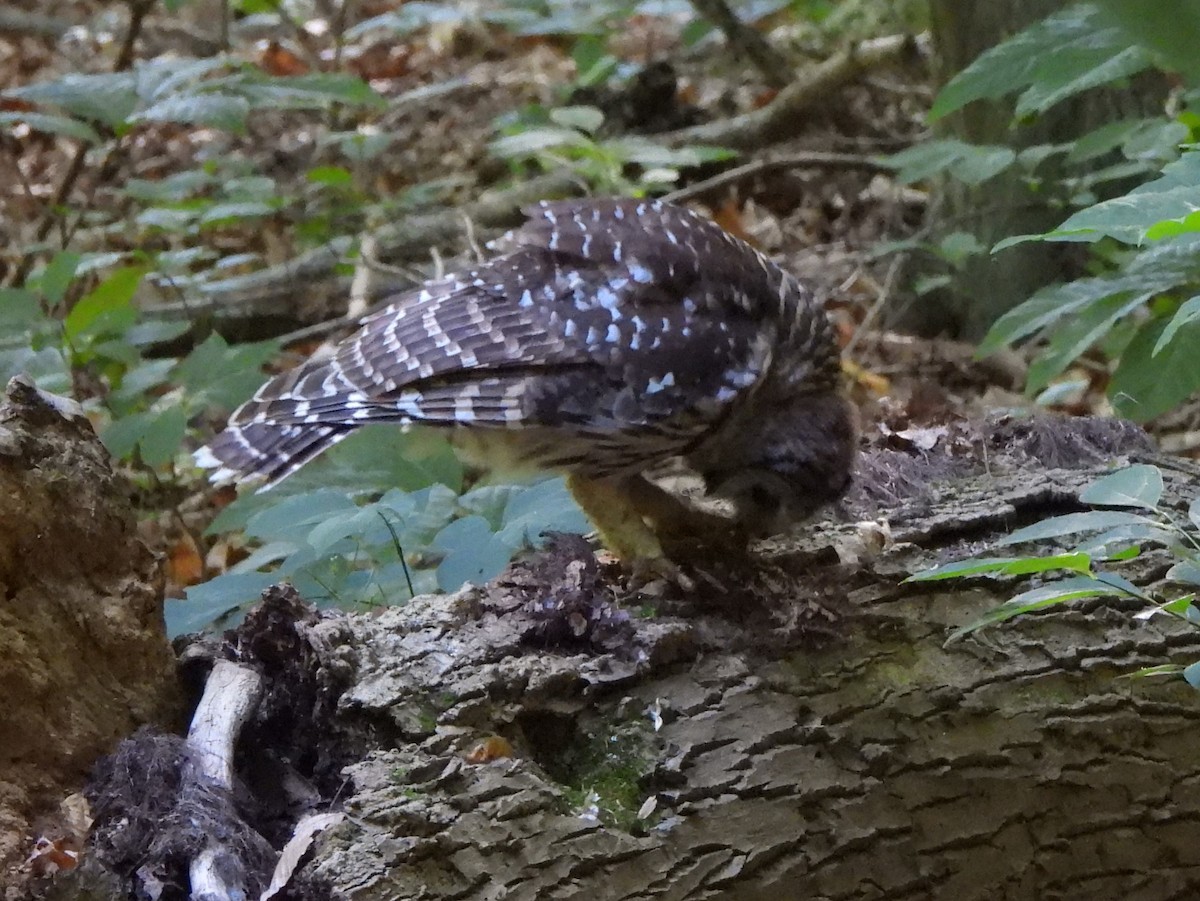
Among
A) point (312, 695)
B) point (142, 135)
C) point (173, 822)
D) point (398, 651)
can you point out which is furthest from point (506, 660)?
point (142, 135)

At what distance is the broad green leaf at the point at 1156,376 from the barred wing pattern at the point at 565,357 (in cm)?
88

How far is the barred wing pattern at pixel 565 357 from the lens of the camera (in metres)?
2.33

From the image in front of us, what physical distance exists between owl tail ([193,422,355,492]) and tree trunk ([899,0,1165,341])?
119 inches

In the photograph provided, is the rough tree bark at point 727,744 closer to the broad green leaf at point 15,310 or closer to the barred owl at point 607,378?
the barred owl at point 607,378

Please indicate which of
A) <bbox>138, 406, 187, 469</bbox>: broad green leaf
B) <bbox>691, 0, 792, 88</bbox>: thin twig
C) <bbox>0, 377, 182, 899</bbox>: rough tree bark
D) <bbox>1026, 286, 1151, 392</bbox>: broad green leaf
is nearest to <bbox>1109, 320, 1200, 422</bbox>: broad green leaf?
<bbox>1026, 286, 1151, 392</bbox>: broad green leaf

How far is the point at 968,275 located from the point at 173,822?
4.40 m

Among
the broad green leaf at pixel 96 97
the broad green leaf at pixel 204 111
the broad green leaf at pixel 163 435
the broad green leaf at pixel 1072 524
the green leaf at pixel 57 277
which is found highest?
the broad green leaf at pixel 96 97

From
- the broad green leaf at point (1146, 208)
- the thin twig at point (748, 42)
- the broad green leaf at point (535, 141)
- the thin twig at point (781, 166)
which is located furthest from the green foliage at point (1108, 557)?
the thin twig at point (748, 42)

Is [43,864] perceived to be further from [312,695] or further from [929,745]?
[929,745]

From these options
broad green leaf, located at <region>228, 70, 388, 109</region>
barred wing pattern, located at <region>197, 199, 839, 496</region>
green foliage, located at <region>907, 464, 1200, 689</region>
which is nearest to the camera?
green foliage, located at <region>907, 464, 1200, 689</region>

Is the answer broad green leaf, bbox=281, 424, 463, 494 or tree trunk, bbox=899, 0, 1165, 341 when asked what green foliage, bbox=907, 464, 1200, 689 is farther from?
tree trunk, bbox=899, 0, 1165, 341

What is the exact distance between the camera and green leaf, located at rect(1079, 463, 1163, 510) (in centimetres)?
151

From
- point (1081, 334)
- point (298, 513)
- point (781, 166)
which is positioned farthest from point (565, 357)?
point (781, 166)

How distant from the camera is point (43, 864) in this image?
1478 millimetres
